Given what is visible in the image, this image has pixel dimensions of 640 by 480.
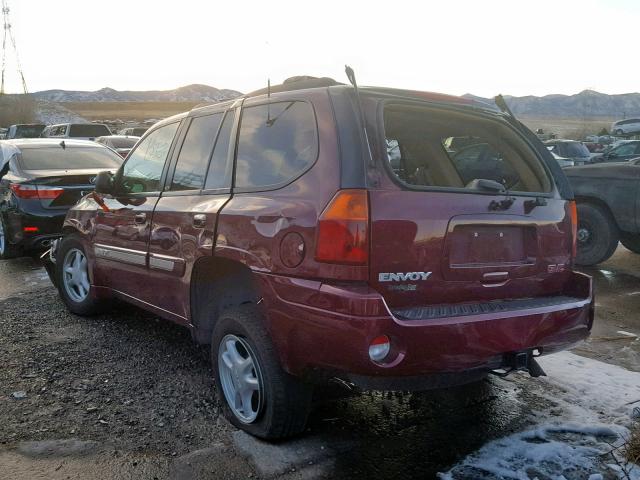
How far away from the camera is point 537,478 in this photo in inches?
105

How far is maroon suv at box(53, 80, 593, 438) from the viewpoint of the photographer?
8.21 feet

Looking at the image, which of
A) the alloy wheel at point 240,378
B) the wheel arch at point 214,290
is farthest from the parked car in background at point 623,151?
the alloy wheel at point 240,378

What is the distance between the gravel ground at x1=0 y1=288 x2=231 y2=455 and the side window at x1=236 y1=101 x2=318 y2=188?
1393 millimetres

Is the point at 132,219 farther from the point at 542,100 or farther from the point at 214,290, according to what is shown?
the point at 542,100

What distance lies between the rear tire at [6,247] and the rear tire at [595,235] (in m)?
7.26

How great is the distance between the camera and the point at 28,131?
25.3 metres

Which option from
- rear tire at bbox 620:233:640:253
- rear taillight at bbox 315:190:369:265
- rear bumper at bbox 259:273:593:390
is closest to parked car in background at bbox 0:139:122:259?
rear bumper at bbox 259:273:593:390

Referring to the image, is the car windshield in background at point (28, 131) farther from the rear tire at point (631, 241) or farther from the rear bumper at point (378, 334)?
the rear bumper at point (378, 334)

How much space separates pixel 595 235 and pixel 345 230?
616 centimetres

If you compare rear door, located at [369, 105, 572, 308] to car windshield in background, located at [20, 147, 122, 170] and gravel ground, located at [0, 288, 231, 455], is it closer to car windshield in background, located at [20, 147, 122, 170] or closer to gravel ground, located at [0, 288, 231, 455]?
gravel ground, located at [0, 288, 231, 455]

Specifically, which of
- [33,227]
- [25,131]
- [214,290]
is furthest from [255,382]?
[25,131]

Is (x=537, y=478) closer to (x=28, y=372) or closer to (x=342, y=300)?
(x=342, y=300)

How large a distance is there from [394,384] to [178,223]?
1.71 metres

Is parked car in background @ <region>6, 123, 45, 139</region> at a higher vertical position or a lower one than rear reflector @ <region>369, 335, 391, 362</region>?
higher
